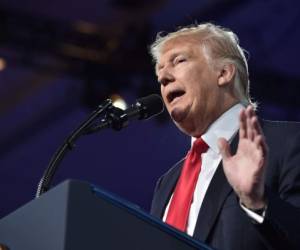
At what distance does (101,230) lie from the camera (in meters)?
1.21

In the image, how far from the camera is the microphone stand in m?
1.66

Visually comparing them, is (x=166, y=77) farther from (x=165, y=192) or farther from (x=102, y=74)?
(x=102, y=74)

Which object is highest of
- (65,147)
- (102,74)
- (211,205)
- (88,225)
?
(102,74)

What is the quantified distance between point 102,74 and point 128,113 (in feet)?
10.5

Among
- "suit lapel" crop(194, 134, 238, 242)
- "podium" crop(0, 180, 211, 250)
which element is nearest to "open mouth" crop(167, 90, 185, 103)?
"suit lapel" crop(194, 134, 238, 242)

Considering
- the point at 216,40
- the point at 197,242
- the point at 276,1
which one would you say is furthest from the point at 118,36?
the point at 197,242

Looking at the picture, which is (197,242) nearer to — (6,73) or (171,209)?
(171,209)

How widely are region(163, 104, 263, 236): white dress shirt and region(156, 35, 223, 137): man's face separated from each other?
0.04 m

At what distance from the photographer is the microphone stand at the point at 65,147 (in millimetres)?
1657

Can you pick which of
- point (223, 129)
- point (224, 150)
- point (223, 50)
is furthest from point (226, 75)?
point (224, 150)

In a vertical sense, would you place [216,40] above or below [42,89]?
below

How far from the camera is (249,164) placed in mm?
1380

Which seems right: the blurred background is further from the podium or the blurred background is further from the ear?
the podium

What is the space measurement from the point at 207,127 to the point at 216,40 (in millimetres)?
284
